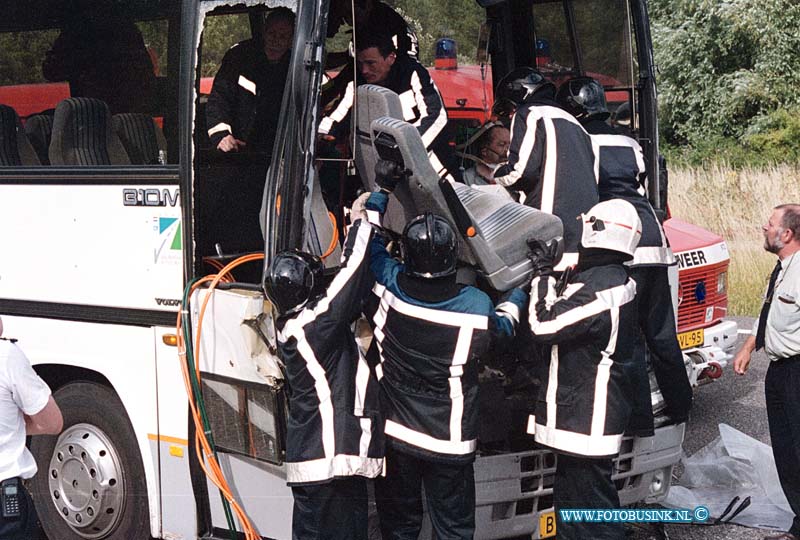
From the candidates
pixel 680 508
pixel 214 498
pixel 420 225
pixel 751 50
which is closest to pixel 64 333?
pixel 214 498

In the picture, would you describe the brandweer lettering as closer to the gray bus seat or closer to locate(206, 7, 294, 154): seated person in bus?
the gray bus seat

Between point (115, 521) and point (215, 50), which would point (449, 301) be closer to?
point (215, 50)

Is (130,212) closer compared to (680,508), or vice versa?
(130,212)

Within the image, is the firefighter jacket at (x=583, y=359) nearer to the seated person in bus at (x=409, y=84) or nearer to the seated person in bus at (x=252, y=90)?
the seated person in bus at (x=409, y=84)

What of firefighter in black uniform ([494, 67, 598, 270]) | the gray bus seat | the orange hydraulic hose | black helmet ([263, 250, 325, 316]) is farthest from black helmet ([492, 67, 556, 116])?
black helmet ([263, 250, 325, 316])

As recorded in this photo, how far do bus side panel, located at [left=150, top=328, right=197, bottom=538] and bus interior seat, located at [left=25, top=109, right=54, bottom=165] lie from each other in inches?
47.3

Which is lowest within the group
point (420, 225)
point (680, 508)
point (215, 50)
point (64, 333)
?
point (680, 508)

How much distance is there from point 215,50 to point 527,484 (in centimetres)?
255

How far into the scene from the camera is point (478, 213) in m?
5.00

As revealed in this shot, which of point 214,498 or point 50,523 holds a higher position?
point 214,498

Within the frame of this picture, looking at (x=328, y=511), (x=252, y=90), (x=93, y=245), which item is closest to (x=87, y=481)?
(x=93, y=245)

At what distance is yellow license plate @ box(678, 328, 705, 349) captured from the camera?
7953mm

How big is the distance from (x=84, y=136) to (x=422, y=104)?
1.75 m

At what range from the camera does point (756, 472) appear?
21.7ft
